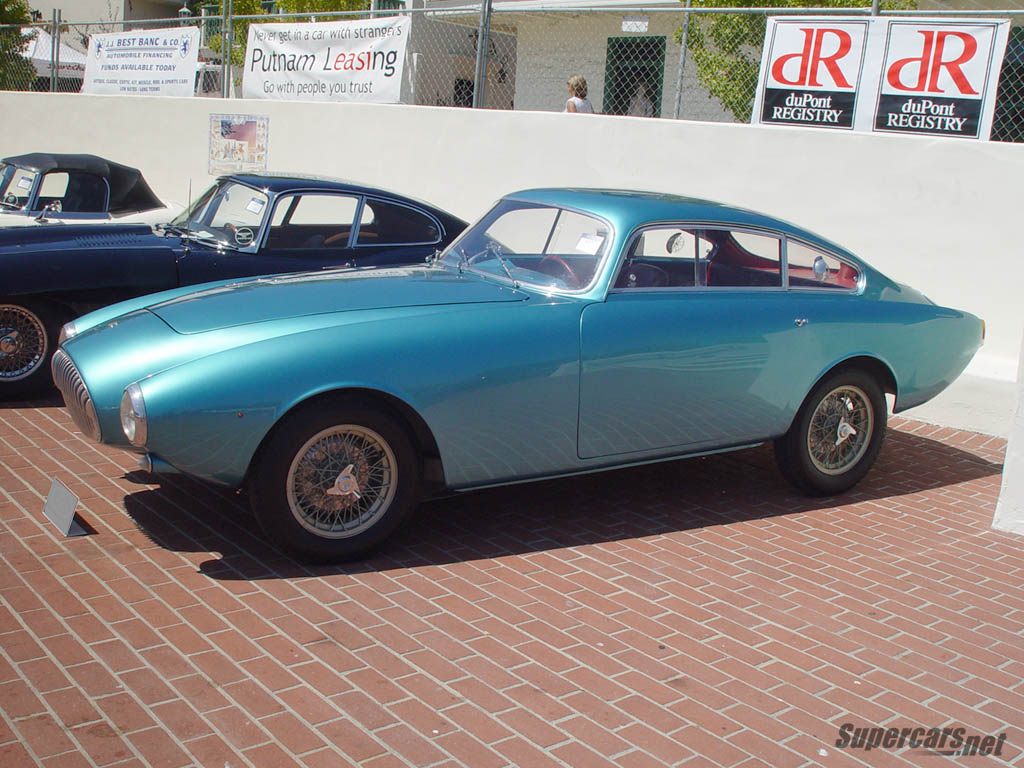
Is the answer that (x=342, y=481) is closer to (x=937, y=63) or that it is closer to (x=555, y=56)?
(x=937, y=63)

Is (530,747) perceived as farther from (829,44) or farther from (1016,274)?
(829,44)

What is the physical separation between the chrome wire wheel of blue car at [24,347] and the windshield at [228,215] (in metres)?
1.17

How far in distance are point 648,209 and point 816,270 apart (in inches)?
43.3

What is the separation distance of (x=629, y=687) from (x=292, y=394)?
5.53 feet

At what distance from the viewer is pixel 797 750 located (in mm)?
3189

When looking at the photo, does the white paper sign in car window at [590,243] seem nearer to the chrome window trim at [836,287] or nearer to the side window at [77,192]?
the chrome window trim at [836,287]

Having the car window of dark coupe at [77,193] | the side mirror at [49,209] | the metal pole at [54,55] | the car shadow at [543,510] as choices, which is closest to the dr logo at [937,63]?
the car shadow at [543,510]

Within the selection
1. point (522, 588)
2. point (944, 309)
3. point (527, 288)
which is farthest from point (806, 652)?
point (944, 309)

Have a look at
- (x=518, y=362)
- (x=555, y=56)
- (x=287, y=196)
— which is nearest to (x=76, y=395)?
(x=518, y=362)

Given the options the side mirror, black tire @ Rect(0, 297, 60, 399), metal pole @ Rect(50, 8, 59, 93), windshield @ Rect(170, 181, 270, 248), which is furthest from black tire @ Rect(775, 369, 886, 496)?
metal pole @ Rect(50, 8, 59, 93)

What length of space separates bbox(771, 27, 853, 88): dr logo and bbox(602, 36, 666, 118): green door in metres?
3.57

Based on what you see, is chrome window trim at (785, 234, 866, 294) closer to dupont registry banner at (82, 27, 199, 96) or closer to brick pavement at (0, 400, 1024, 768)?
brick pavement at (0, 400, 1024, 768)

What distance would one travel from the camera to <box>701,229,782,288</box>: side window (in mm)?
5238

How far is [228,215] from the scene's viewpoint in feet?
23.5
